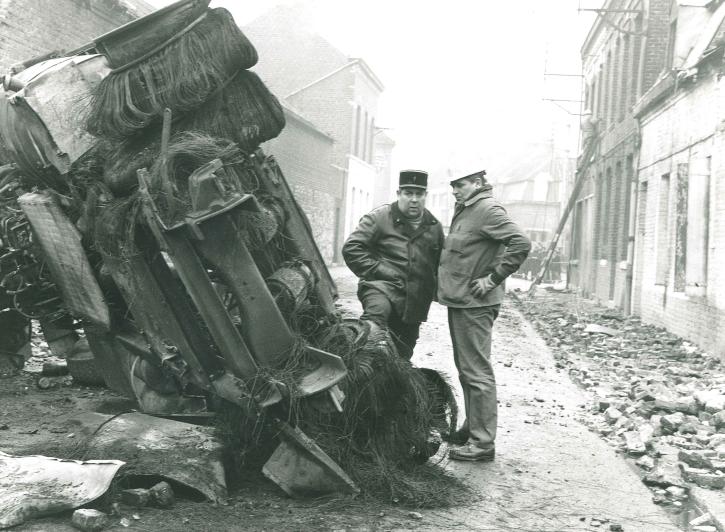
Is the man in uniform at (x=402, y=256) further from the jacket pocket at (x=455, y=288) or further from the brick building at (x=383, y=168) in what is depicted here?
the brick building at (x=383, y=168)

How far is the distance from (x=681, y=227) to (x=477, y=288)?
996cm

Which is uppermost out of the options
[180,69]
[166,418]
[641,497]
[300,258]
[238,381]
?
[180,69]

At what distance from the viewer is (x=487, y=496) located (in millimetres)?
5191

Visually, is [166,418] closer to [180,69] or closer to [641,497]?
[180,69]

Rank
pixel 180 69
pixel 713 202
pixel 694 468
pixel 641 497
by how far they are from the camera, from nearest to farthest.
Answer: pixel 180 69 → pixel 641 497 → pixel 694 468 → pixel 713 202

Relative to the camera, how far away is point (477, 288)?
6191mm

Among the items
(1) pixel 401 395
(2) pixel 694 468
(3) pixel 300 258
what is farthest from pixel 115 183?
(2) pixel 694 468

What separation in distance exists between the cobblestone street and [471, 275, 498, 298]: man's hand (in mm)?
1212

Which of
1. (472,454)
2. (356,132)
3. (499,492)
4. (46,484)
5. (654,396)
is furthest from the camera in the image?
(356,132)

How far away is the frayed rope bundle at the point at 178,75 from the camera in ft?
15.5

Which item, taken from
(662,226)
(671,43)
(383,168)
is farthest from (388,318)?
(383,168)

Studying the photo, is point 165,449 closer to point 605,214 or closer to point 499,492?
point 499,492

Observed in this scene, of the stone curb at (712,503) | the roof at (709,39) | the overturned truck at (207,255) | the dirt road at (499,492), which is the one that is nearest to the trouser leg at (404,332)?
the overturned truck at (207,255)

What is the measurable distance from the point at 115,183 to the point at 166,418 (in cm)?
146
